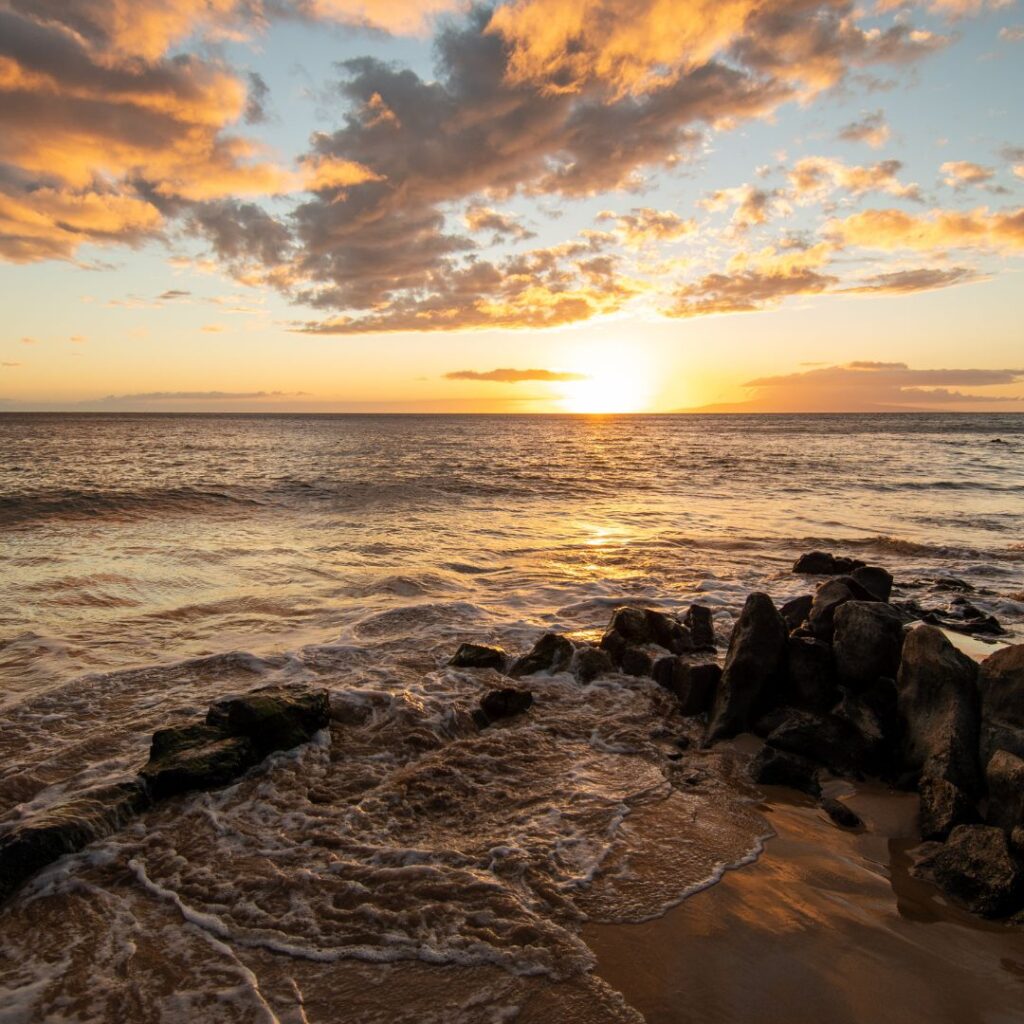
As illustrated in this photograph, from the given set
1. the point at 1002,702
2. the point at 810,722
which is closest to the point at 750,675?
the point at 810,722

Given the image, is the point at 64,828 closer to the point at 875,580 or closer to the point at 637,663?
the point at 637,663

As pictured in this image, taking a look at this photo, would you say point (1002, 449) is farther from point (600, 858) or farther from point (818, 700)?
point (600, 858)

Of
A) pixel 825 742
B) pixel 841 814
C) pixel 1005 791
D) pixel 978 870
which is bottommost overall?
pixel 841 814

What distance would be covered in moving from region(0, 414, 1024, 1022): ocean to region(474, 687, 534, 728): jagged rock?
0.87 ft

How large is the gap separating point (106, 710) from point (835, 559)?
44.0 ft

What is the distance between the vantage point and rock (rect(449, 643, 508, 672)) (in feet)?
28.6

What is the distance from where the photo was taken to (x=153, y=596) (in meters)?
11.7

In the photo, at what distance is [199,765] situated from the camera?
5688mm

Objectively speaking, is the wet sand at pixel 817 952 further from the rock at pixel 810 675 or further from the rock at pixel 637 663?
the rock at pixel 637 663

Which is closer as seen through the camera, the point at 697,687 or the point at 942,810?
the point at 942,810

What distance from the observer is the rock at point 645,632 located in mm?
9000

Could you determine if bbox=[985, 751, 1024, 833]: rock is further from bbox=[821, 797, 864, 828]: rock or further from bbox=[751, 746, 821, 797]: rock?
bbox=[751, 746, 821, 797]: rock

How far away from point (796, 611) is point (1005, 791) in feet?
17.1

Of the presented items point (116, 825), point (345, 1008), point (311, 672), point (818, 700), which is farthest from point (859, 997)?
point (311, 672)
